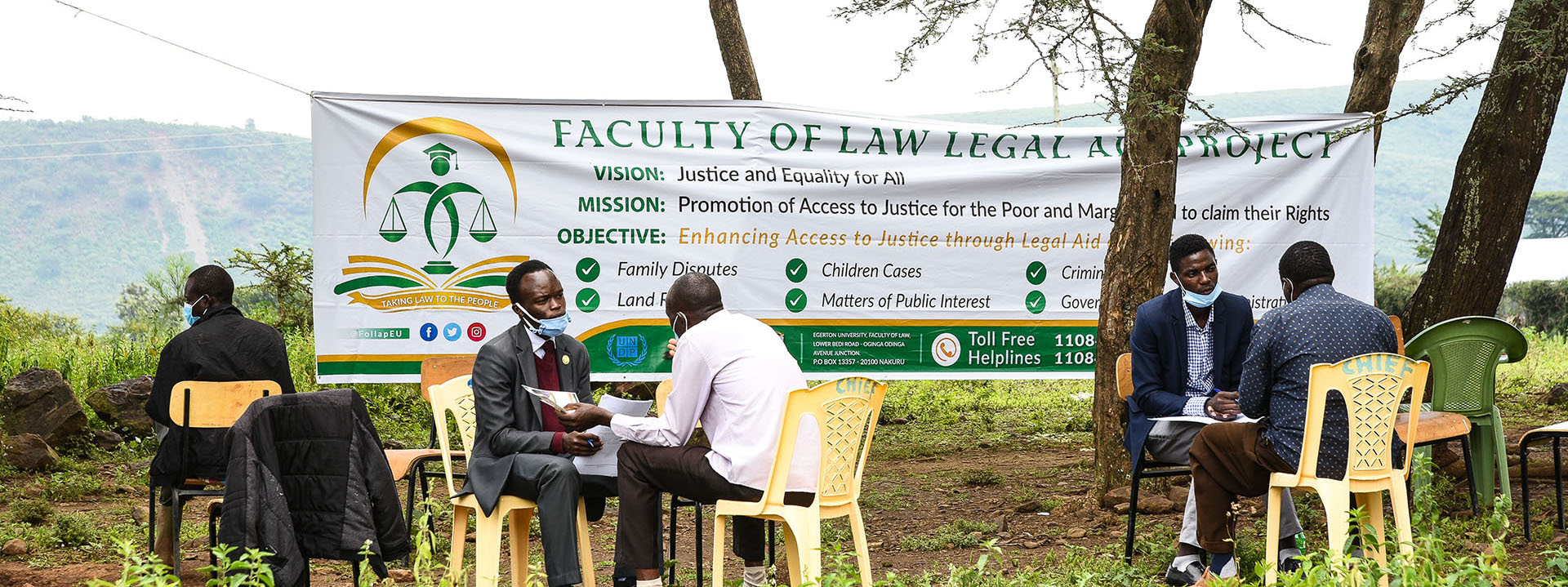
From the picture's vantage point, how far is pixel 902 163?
7.97 meters

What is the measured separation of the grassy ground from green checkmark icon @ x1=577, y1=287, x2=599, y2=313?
131 centimetres

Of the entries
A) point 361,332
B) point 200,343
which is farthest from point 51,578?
point 361,332

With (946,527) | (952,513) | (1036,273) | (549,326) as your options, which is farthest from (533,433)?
(1036,273)

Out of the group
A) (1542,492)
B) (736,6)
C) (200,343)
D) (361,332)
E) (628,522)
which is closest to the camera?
(628,522)

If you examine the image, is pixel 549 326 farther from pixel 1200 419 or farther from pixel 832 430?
pixel 1200 419

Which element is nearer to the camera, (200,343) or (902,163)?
(200,343)

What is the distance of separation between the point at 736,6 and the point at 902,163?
6.10ft

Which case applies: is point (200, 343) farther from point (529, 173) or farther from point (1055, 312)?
point (1055, 312)

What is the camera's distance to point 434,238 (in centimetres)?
748

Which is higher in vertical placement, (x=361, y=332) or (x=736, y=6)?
(x=736, y=6)

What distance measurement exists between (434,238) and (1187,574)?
15.2 feet

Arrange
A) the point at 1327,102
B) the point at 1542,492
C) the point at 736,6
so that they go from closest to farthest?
1. the point at 1542,492
2. the point at 736,6
3. the point at 1327,102

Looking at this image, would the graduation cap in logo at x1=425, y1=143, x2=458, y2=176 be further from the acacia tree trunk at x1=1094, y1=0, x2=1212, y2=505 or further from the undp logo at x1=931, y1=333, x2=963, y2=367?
the acacia tree trunk at x1=1094, y1=0, x2=1212, y2=505

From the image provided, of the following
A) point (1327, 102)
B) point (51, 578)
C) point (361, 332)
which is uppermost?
point (1327, 102)
